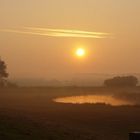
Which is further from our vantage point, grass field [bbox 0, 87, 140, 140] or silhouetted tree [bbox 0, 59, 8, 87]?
silhouetted tree [bbox 0, 59, 8, 87]

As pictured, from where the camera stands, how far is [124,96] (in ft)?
245

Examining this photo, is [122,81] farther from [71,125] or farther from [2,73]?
[71,125]

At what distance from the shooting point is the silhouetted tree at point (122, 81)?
4379 inches

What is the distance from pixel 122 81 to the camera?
379ft

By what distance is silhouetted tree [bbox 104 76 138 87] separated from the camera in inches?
4379

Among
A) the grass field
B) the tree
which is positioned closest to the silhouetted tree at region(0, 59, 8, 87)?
the tree

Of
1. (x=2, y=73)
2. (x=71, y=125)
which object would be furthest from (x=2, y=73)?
(x=71, y=125)

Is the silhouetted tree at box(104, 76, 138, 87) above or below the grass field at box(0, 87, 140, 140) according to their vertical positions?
above

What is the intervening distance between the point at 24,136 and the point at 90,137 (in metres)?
5.05

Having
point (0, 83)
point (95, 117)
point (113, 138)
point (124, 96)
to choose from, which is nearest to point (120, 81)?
point (0, 83)

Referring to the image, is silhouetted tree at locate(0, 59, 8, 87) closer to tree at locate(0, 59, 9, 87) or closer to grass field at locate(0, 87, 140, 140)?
tree at locate(0, 59, 9, 87)

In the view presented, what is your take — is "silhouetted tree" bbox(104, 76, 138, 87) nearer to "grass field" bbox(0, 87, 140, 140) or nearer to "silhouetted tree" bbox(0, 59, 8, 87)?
"silhouetted tree" bbox(0, 59, 8, 87)

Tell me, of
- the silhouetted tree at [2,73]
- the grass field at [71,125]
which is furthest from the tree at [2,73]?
the grass field at [71,125]

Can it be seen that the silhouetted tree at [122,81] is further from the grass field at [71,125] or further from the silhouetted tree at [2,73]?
the grass field at [71,125]
